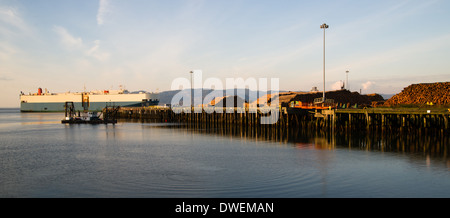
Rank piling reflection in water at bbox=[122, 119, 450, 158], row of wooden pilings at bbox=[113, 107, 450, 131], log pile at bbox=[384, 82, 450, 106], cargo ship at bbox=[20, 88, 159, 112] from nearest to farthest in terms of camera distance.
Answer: piling reflection in water at bbox=[122, 119, 450, 158]
row of wooden pilings at bbox=[113, 107, 450, 131]
log pile at bbox=[384, 82, 450, 106]
cargo ship at bbox=[20, 88, 159, 112]

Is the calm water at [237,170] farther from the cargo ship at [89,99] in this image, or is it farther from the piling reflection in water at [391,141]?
the cargo ship at [89,99]

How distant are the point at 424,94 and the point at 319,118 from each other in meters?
20.5

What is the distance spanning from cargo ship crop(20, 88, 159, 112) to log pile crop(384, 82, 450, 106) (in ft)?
387

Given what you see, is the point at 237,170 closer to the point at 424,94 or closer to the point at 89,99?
the point at 424,94

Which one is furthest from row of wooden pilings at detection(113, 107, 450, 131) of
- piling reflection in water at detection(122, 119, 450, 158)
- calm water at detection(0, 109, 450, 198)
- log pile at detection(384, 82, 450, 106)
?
log pile at detection(384, 82, 450, 106)

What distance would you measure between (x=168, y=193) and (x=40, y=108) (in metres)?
189

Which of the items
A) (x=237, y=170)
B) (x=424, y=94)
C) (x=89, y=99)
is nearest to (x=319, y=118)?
(x=424, y=94)

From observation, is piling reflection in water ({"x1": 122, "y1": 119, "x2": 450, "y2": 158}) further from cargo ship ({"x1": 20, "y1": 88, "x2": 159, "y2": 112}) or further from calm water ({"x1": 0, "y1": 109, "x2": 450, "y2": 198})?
cargo ship ({"x1": 20, "y1": 88, "x2": 159, "y2": 112})

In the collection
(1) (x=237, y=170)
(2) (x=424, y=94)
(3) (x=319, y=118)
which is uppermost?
(2) (x=424, y=94)

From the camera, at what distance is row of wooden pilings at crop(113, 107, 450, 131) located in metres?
41.5

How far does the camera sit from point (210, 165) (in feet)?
79.3

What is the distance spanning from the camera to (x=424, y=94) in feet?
184

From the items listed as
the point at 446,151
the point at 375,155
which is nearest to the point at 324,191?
the point at 375,155

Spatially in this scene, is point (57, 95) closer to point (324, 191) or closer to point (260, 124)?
point (260, 124)
